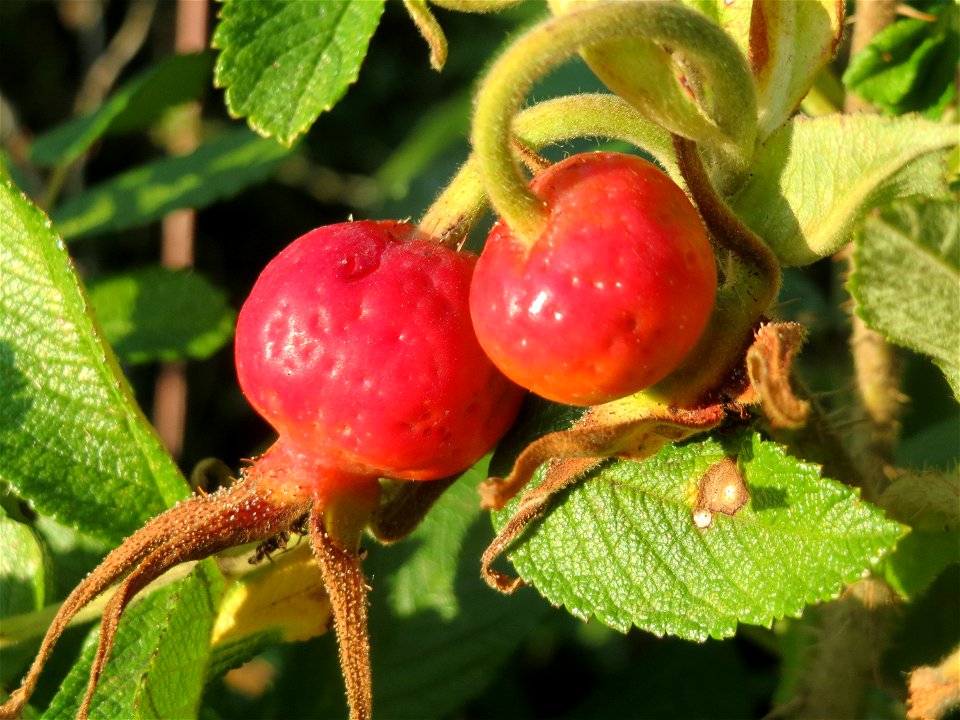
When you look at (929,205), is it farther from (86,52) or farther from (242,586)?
(86,52)

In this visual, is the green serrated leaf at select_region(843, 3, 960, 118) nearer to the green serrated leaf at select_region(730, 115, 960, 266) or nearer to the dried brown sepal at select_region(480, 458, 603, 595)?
the green serrated leaf at select_region(730, 115, 960, 266)

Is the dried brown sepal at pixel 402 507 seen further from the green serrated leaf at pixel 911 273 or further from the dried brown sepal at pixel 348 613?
the green serrated leaf at pixel 911 273

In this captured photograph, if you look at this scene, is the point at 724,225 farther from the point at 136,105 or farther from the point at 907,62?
the point at 136,105

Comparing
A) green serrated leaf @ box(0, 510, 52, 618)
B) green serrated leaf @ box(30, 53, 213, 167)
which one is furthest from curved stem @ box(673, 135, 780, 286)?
green serrated leaf @ box(30, 53, 213, 167)

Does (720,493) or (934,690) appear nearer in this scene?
(720,493)

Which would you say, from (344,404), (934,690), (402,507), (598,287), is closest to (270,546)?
(402,507)

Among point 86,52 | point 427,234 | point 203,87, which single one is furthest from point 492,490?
point 86,52
